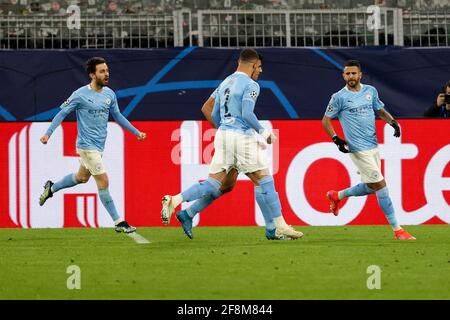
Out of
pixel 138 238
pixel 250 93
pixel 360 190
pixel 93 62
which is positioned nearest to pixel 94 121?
pixel 93 62

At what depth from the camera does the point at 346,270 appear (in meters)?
9.44

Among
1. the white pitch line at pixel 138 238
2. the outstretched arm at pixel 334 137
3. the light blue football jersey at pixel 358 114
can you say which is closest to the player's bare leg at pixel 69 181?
the white pitch line at pixel 138 238

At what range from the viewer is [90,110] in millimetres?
14070

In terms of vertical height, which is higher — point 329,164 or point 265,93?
point 265,93

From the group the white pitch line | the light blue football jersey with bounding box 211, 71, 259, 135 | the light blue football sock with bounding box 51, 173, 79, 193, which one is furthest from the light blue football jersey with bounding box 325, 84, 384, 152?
the light blue football sock with bounding box 51, 173, 79, 193

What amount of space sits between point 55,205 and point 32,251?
449 cm

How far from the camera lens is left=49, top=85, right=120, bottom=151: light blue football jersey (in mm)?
14031

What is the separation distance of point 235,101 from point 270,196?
105 centimetres

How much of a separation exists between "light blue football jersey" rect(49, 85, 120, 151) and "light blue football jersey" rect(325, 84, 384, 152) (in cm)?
264

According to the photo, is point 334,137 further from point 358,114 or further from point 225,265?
point 225,265

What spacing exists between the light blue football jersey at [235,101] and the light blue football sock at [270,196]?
1.79 feet

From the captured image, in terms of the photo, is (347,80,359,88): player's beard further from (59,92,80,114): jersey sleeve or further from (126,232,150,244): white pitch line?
(59,92,80,114): jersey sleeve
